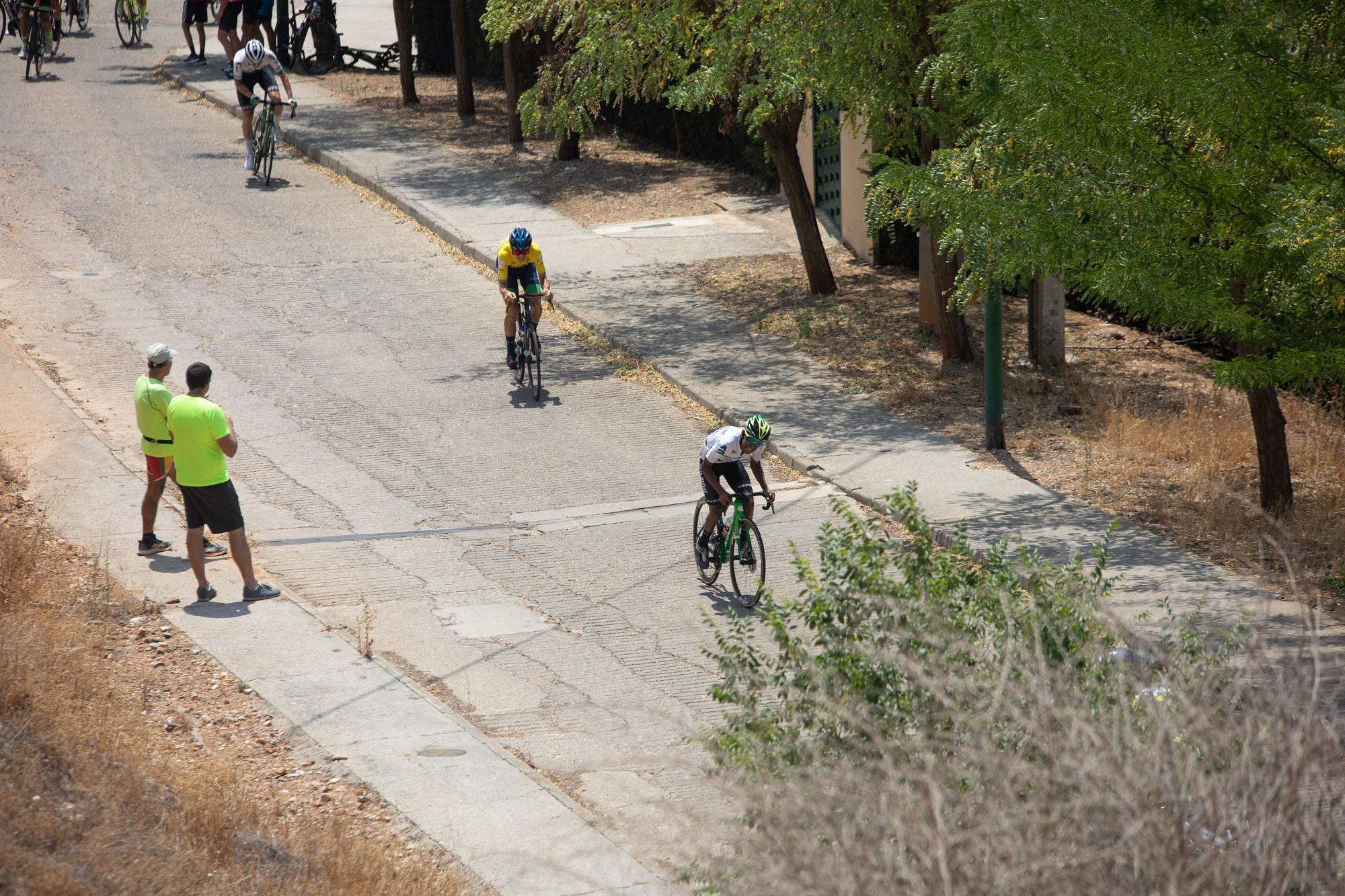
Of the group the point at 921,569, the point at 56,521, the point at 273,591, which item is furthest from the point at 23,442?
the point at 921,569

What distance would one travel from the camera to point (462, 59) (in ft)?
79.9

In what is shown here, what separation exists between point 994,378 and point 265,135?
1285 cm

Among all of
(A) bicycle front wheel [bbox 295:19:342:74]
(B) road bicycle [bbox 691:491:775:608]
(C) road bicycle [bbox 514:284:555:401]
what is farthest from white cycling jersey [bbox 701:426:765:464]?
(A) bicycle front wheel [bbox 295:19:342:74]

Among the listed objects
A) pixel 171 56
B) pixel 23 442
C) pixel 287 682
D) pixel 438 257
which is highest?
pixel 171 56

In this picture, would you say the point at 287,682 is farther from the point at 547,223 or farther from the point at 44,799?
the point at 547,223

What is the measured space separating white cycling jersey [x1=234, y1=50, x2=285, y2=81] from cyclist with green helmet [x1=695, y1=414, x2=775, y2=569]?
13502 mm

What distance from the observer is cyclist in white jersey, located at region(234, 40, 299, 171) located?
20.4 metres

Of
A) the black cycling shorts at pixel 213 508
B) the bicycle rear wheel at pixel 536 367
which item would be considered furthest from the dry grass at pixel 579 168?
the black cycling shorts at pixel 213 508

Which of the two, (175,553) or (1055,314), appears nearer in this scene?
(175,553)

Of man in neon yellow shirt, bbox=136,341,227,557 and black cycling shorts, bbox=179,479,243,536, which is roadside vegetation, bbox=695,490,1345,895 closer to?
black cycling shorts, bbox=179,479,243,536

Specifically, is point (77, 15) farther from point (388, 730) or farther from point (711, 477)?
point (388, 730)

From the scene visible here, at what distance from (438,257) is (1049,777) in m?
15.2

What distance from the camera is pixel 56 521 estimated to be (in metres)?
10.3

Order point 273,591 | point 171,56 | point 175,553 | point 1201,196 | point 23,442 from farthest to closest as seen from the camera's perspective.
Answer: point 171,56 → point 23,442 → point 175,553 → point 273,591 → point 1201,196
